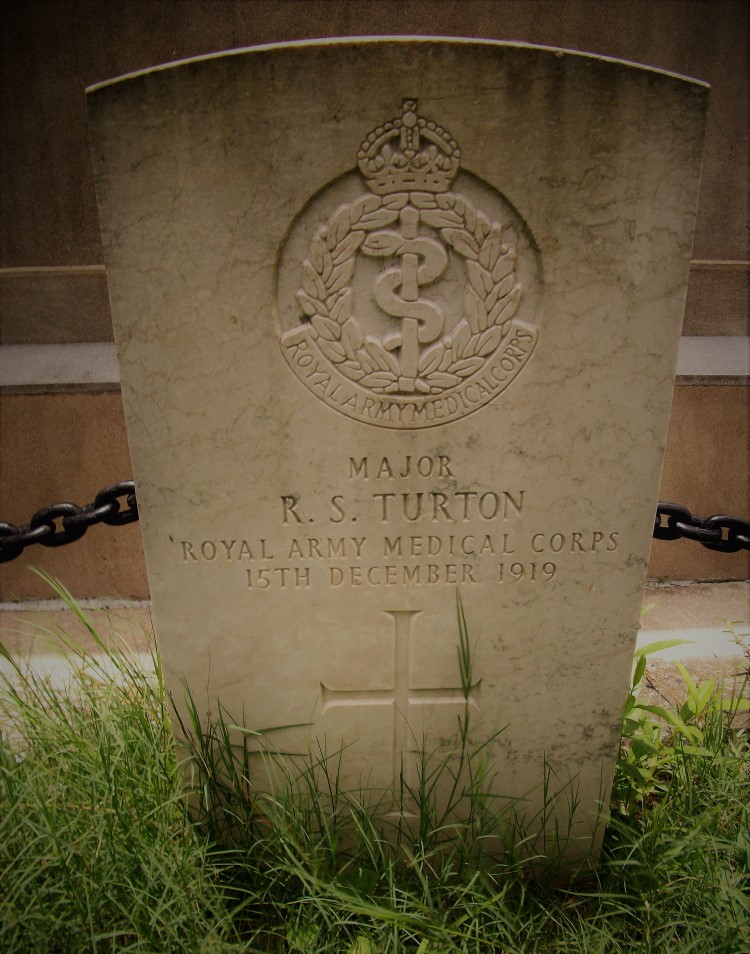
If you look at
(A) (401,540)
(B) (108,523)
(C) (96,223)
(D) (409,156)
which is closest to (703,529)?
(A) (401,540)

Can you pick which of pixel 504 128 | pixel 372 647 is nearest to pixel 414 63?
pixel 504 128

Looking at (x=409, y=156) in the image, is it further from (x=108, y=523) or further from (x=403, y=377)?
(x=108, y=523)

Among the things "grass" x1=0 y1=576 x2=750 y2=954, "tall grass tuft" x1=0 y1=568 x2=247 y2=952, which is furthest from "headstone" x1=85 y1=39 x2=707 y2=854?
"tall grass tuft" x1=0 y1=568 x2=247 y2=952

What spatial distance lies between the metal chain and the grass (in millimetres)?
479

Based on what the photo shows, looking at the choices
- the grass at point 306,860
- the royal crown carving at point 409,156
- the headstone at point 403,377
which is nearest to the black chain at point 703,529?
the headstone at point 403,377

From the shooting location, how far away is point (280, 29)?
2479mm

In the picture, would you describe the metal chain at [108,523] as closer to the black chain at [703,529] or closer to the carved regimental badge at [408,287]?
the black chain at [703,529]

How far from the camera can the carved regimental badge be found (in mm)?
1218

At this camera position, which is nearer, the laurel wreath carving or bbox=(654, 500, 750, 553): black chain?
the laurel wreath carving

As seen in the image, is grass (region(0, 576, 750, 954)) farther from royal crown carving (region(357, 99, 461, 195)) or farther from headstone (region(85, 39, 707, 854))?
royal crown carving (region(357, 99, 461, 195))

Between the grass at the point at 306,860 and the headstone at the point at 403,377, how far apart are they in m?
0.14

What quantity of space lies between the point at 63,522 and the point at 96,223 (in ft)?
5.47

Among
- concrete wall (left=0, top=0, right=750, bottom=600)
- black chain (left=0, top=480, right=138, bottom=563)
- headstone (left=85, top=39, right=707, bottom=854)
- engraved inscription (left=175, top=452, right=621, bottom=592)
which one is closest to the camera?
headstone (left=85, top=39, right=707, bottom=854)

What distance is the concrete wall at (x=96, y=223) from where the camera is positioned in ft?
8.07
